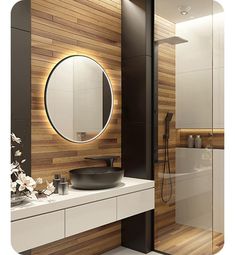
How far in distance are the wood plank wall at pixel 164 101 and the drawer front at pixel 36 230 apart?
4.48 ft

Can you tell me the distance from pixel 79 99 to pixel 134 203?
3.79 feet

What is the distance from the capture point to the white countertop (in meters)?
1.95

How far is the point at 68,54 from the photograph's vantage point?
112 inches

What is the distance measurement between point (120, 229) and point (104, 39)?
2.18 metres

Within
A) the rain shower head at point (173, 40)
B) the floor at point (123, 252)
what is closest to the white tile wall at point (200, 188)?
the floor at point (123, 252)

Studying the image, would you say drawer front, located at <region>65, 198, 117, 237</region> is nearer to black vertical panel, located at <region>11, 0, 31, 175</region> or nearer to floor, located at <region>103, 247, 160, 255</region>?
black vertical panel, located at <region>11, 0, 31, 175</region>

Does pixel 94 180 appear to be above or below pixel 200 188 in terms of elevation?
above

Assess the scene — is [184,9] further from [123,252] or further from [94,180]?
→ [123,252]

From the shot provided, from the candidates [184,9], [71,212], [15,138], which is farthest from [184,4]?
[71,212]

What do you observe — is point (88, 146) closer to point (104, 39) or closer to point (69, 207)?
point (69, 207)

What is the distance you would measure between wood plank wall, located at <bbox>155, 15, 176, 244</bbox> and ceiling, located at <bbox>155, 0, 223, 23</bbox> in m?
0.07

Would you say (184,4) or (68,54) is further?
(184,4)

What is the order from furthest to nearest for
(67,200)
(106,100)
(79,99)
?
(106,100) → (79,99) → (67,200)
